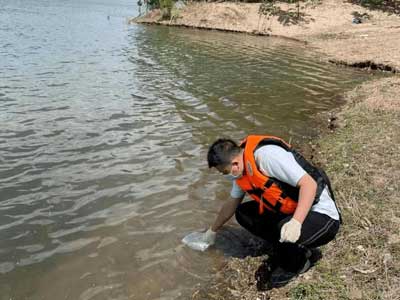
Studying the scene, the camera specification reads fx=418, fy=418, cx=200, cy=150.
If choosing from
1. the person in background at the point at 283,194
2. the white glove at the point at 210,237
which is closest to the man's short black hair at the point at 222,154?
the person in background at the point at 283,194

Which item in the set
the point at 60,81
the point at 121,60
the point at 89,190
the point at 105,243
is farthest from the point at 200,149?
the point at 121,60

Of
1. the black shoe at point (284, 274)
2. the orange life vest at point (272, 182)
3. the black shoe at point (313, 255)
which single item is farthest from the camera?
the black shoe at point (313, 255)

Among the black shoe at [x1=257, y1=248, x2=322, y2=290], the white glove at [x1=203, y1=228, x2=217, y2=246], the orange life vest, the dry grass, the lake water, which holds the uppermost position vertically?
the orange life vest

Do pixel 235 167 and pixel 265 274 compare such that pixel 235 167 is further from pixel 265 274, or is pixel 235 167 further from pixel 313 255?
pixel 313 255

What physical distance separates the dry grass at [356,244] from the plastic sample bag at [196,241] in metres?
0.52

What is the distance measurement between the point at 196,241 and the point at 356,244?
83.1 inches

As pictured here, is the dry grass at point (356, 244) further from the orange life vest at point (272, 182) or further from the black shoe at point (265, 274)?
the orange life vest at point (272, 182)

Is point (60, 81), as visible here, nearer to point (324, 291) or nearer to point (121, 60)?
point (121, 60)

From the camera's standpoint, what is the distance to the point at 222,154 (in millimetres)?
4348

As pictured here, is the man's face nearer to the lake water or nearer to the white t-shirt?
the white t-shirt

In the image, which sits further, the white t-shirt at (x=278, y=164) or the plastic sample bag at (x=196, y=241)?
the plastic sample bag at (x=196, y=241)

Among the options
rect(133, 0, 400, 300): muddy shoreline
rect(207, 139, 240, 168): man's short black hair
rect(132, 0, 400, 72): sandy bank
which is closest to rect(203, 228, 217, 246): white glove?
rect(133, 0, 400, 300): muddy shoreline

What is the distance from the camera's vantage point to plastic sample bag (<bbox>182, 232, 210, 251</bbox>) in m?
5.75

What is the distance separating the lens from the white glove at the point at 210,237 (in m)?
5.69
